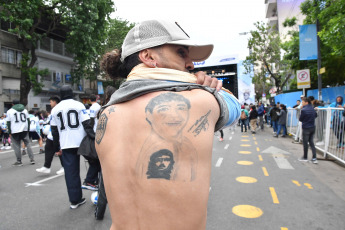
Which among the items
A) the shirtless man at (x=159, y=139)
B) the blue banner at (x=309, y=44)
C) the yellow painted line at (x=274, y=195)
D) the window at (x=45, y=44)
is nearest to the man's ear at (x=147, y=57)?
the shirtless man at (x=159, y=139)

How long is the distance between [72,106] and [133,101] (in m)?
3.36

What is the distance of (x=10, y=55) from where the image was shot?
19953 millimetres

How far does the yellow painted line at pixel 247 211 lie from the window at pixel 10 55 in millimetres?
22077

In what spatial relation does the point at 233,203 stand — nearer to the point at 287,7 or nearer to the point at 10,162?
the point at 10,162

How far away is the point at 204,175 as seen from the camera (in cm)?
87

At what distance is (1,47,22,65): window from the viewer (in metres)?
19.3

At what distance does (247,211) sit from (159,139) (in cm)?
338

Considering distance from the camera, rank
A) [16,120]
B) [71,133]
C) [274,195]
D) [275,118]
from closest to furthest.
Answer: [71,133], [274,195], [16,120], [275,118]

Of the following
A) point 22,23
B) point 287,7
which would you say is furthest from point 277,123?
point 287,7

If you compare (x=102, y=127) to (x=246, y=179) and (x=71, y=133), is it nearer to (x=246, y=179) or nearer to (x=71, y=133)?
(x=71, y=133)

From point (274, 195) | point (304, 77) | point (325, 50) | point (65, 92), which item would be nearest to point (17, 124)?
point (65, 92)

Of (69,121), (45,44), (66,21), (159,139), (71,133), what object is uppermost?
(45,44)

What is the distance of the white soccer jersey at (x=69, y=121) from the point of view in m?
3.93

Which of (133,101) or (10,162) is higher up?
(133,101)
